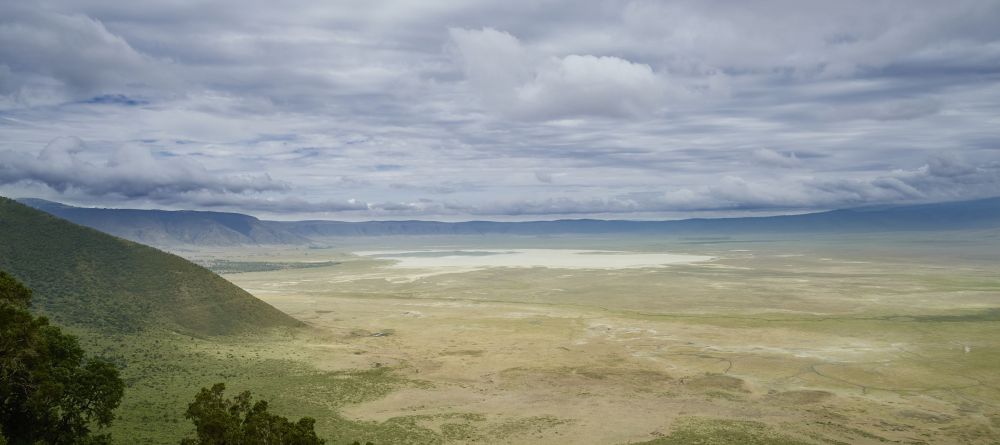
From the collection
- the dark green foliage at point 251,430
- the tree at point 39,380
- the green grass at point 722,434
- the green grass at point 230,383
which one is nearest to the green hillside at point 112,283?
the green grass at point 230,383

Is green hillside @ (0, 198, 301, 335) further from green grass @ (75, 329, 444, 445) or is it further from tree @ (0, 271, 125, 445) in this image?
tree @ (0, 271, 125, 445)

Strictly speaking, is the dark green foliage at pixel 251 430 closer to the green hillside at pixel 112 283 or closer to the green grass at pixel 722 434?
the green grass at pixel 722 434

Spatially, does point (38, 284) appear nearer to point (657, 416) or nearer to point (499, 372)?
point (499, 372)

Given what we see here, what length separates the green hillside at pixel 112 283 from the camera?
243 ft

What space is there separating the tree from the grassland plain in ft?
39.0

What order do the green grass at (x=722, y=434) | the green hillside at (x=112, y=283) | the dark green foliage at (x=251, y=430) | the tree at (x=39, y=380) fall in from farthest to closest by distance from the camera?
1. the green hillside at (x=112, y=283)
2. the green grass at (x=722, y=434)
3. the tree at (x=39, y=380)
4. the dark green foliage at (x=251, y=430)

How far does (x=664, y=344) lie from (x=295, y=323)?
52.9 meters

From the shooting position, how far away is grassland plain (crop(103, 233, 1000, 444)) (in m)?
48.0

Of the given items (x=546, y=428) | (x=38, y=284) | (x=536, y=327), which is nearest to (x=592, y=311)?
(x=536, y=327)

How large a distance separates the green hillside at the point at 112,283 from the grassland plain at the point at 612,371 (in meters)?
5.99

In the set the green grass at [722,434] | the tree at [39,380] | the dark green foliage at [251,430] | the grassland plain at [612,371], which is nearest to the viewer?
the dark green foliage at [251,430]

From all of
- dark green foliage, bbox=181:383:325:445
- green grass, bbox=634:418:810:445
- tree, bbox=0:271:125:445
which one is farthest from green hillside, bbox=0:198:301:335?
green grass, bbox=634:418:810:445

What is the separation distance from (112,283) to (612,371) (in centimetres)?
6555

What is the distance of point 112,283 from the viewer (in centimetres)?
8256
